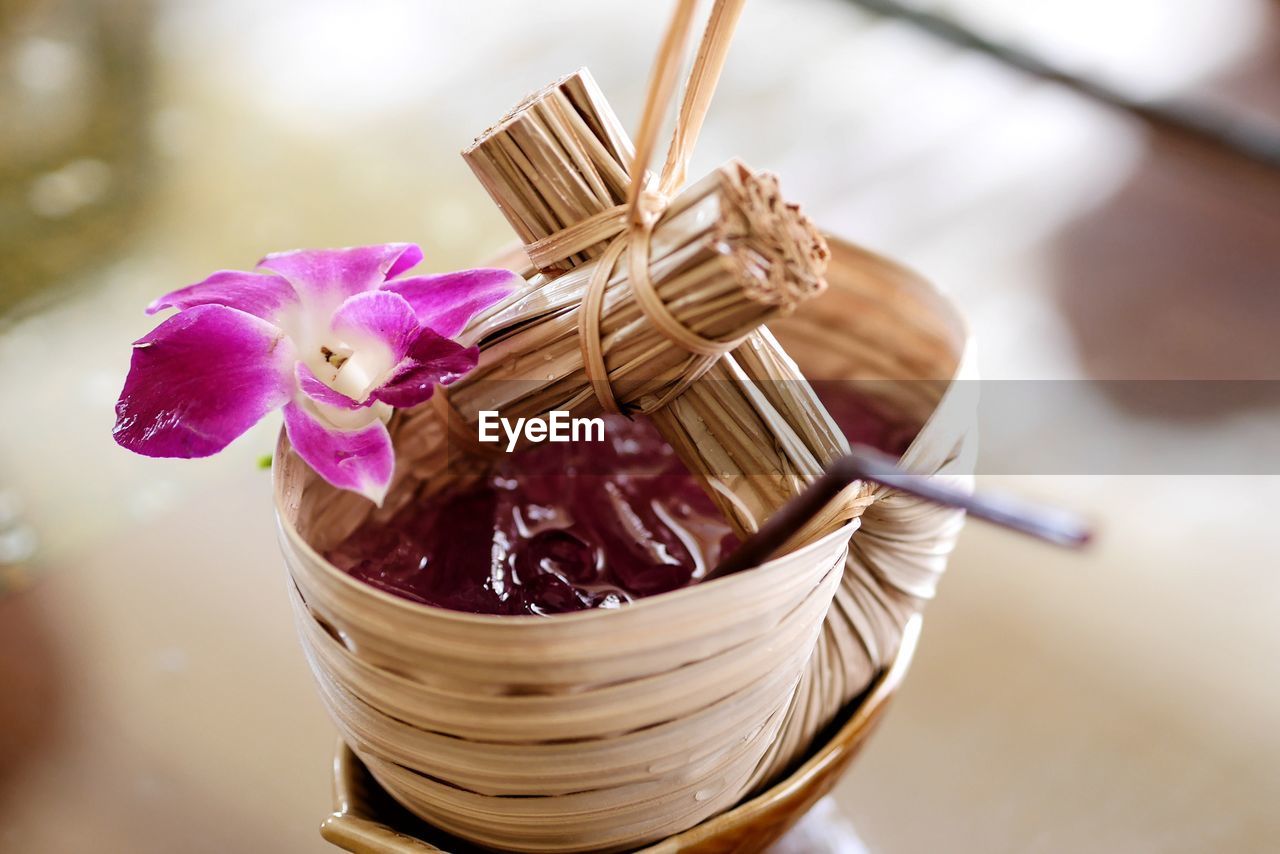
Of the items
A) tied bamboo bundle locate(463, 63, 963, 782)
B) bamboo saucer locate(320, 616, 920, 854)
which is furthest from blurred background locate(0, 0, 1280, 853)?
tied bamboo bundle locate(463, 63, 963, 782)

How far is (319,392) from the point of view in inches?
16.0

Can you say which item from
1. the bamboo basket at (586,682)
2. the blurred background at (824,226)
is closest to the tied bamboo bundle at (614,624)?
the bamboo basket at (586,682)

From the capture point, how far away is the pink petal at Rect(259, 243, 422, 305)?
43cm

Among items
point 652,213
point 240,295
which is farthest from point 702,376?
point 240,295

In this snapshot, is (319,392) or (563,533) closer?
(319,392)

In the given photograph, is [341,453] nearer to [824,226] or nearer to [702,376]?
[702,376]

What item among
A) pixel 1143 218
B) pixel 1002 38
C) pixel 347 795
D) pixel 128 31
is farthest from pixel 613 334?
pixel 128 31

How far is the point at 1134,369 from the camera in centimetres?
76

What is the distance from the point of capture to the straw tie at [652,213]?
357 millimetres

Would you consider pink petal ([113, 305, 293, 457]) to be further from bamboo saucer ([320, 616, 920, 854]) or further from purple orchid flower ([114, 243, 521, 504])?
bamboo saucer ([320, 616, 920, 854])

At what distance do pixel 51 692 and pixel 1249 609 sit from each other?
646 mm

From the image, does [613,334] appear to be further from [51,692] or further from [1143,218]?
[1143,218]

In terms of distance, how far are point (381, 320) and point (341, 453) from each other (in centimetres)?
5

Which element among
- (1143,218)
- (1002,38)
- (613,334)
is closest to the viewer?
(613,334)
